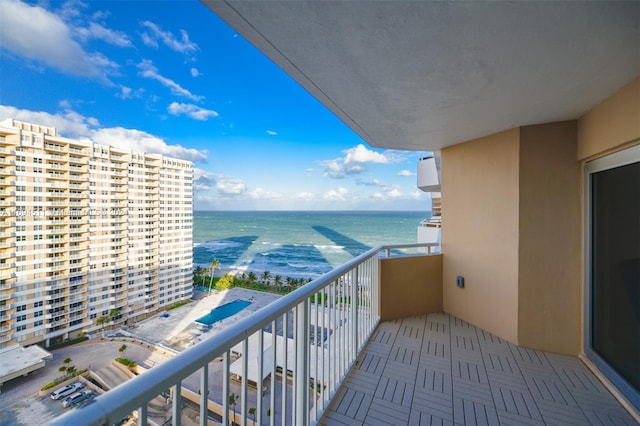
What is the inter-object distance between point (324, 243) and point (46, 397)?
2568cm

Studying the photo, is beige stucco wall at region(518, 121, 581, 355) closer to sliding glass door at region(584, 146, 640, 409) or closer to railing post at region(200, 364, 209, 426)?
sliding glass door at region(584, 146, 640, 409)

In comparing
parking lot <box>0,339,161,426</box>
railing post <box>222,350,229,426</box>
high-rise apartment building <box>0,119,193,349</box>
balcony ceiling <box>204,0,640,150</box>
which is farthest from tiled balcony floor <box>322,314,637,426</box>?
high-rise apartment building <box>0,119,193,349</box>

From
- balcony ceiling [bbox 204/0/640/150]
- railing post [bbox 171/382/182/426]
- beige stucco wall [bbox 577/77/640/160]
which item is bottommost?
railing post [bbox 171/382/182/426]

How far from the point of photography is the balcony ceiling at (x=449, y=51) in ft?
4.25

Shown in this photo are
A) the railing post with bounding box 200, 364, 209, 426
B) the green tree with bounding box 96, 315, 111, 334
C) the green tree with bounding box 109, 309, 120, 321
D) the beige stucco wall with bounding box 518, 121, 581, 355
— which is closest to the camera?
the railing post with bounding box 200, 364, 209, 426

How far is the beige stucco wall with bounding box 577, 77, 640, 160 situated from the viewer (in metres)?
1.98

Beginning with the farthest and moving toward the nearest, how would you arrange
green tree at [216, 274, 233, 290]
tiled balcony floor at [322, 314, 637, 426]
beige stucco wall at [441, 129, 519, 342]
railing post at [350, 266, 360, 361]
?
green tree at [216, 274, 233, 290] → beige stucco wall at [441, 129, 519, 342] → railing post at [350, 266, 360, 361] → tiled balcony floor at [322, 314, 637, 426]

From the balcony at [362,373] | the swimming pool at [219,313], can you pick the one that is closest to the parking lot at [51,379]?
the balcony at [362,373]

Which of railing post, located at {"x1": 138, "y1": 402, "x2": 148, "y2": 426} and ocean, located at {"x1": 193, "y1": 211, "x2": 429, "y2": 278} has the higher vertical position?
railing post, located at {"x1": 138, "y1": 402, "x2": 148, "y2": 426}

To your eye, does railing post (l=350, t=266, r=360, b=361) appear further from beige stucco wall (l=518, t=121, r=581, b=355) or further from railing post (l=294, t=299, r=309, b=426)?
beige stucco wall (l=518, t=121, r=581, b=355)

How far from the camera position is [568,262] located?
284 cm

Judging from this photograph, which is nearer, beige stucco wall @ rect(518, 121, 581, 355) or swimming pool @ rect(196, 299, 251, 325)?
beige stucco wall @ rect(518, 121, 581, 355)

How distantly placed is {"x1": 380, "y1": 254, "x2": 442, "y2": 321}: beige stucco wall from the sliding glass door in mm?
1605

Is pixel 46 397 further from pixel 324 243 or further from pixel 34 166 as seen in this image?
pixel 324 243
